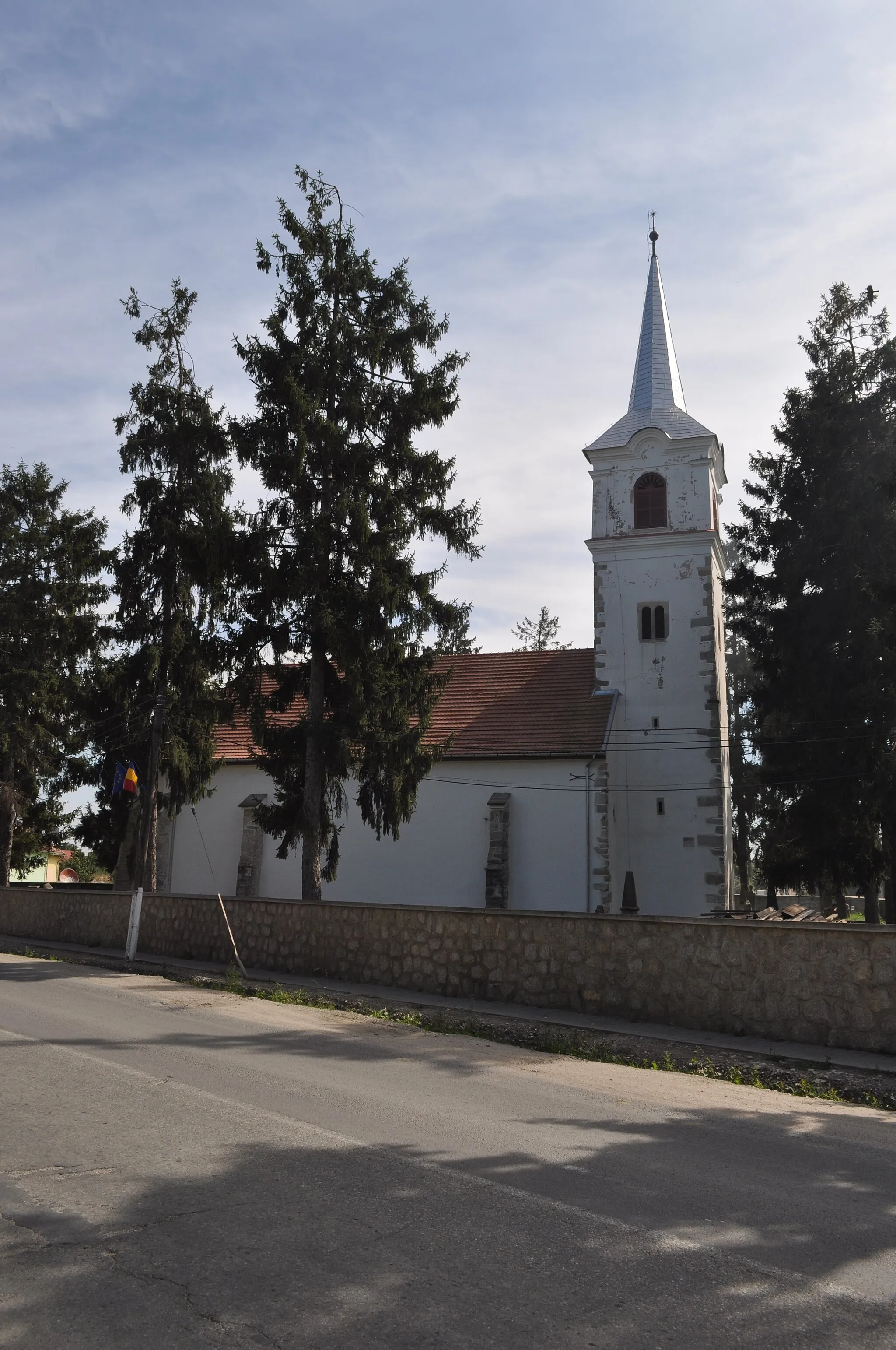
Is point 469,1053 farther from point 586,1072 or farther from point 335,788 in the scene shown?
point 335,788

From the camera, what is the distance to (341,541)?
20.1 metres

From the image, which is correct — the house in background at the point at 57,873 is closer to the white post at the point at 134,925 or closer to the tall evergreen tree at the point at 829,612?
the white post at the point at 134,925

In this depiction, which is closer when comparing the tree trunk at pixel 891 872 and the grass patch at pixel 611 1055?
the grass patch at pixel 611 1055

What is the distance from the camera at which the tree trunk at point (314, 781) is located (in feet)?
64.3

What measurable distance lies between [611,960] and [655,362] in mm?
25356

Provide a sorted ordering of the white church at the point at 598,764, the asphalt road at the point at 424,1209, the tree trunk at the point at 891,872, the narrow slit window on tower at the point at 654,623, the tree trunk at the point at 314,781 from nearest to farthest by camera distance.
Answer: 1. the asphalt road at the point at 424,1209
2. the tree trunk at the point at 314,781
3. the tree trunk at the point at 891,872
4. the white church at the point at 598,764
5. the narrow slit window on tower at the point at 654,623

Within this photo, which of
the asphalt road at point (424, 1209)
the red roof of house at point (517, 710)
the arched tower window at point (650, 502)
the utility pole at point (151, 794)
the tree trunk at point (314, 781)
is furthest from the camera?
the arched tower window at point (650, 502)

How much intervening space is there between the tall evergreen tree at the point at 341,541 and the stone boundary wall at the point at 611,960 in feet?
9.68

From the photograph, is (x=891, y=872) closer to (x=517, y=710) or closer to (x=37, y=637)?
(x=517, y=710)

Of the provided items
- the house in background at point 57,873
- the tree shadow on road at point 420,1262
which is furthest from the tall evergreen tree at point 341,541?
the house in background at point 57,873

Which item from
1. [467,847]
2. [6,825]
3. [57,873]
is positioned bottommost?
[57,873]

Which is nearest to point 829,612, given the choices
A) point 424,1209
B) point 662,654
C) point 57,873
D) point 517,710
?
point 662,654

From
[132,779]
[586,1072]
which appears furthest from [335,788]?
[586,1072]

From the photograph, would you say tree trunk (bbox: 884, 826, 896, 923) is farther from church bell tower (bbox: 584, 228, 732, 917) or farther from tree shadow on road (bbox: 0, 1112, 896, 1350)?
tree shadow on road (bbox: 0, 1112, 896, 1350)
